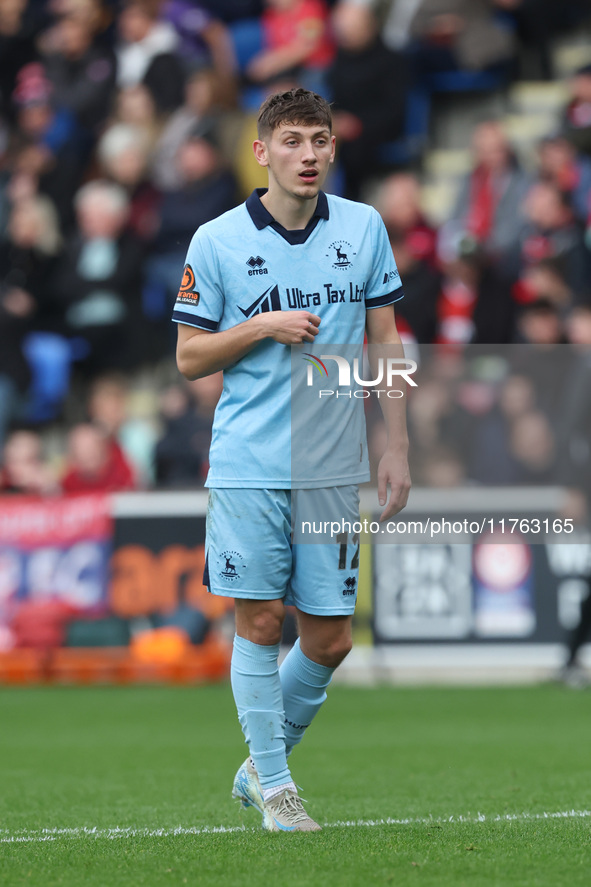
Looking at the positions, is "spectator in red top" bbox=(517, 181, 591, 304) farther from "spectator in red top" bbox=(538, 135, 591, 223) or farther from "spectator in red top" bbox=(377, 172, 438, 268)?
"spectator in red top" bbox=(377, 172, 438, 268)

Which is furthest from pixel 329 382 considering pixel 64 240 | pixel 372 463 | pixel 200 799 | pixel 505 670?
pixel 64 240

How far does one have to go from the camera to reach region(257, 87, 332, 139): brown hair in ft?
13.5

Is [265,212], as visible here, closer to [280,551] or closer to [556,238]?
[280,551]

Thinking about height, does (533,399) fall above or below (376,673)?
above

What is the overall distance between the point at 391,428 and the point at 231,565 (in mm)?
655

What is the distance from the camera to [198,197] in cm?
1321

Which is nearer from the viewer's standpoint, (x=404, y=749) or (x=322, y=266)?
(x=322, y=266)

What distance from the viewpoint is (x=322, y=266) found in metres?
4.20

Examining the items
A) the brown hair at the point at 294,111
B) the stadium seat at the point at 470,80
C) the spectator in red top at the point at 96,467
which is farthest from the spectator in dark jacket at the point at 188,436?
the brown hair at the point at 294,111

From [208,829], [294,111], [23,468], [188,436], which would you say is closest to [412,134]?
[188,436]

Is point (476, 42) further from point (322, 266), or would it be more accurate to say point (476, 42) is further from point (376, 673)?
point (322, 266)

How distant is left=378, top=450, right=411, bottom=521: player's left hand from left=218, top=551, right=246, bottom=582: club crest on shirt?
0.47 meters

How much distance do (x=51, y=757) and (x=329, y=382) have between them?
3240mm

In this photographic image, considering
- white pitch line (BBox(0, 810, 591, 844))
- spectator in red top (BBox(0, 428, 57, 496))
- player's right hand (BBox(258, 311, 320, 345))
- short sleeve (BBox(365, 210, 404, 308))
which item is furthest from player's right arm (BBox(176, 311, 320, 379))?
spectator in red top (BBox(0, 428, 57, 496))
